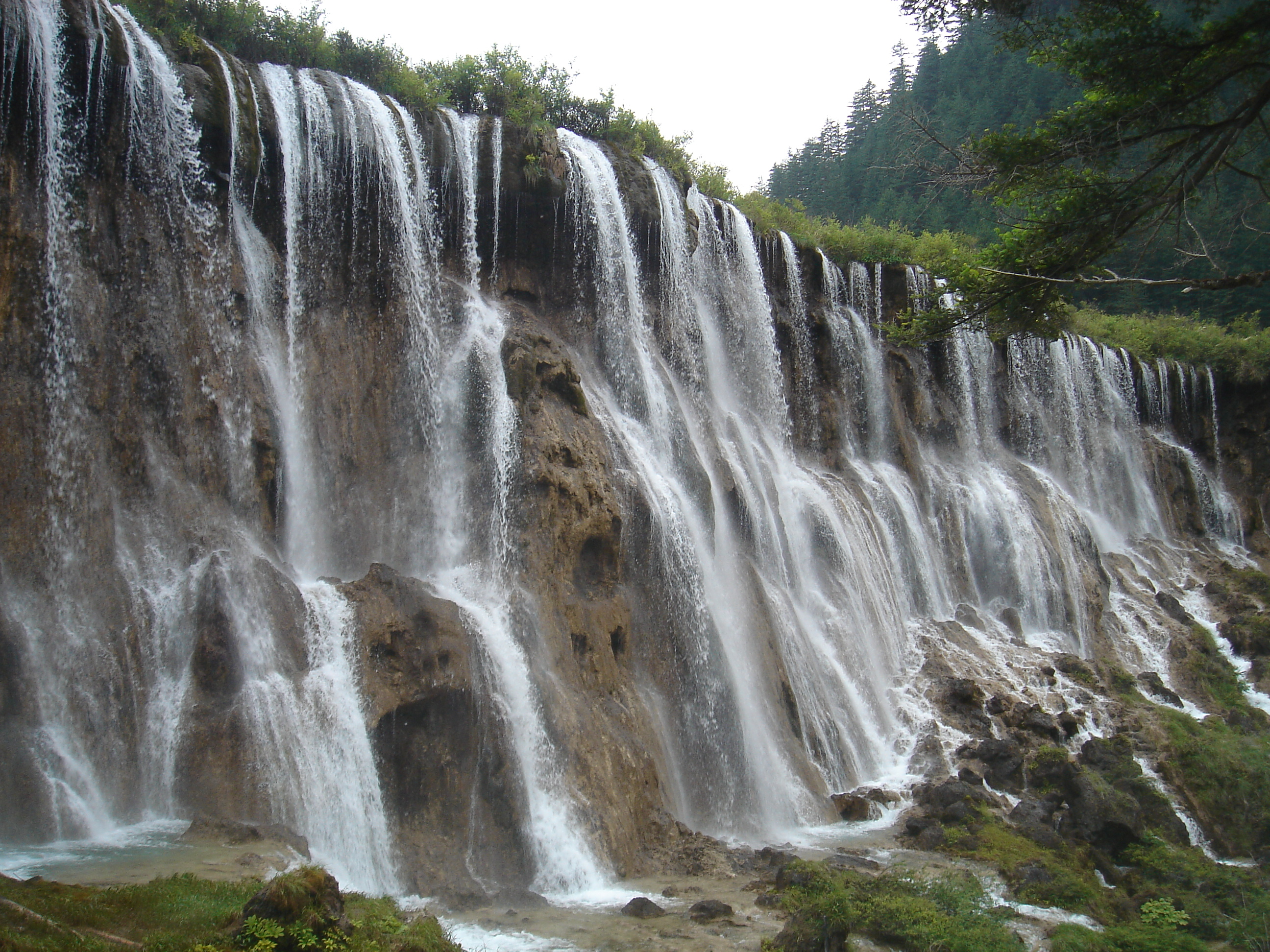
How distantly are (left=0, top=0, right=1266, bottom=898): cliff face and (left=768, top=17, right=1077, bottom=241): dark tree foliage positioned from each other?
91.5 ft

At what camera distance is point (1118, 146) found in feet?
28.5

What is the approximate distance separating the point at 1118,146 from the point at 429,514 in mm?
11309

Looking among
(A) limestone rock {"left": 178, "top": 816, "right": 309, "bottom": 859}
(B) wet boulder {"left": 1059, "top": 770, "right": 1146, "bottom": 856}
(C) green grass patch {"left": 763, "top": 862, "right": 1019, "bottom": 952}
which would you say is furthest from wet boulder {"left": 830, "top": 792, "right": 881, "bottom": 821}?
(A) limestone rock {"left": 178, "top": 816, "right": 309, "bottom": 859}

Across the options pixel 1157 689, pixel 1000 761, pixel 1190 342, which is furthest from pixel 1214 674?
pixel 1190 342

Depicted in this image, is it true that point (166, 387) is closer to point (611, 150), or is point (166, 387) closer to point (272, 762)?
point (272, 762)

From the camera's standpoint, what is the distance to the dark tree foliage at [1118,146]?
26.3 ft

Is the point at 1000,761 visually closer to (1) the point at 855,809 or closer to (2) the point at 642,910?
(1) the point at 855,809

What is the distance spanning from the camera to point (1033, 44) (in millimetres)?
9109

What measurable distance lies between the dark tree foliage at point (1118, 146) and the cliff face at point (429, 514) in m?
7.96

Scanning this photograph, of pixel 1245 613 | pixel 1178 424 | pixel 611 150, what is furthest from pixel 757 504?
pixel 1178 424

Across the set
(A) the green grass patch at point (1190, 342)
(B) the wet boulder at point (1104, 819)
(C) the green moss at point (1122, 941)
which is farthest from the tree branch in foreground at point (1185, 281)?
(A) the green grass patch at point (1190, 342)

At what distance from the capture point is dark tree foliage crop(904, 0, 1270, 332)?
8023 mm

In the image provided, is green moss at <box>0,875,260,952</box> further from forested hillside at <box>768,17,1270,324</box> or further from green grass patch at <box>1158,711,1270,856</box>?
forested hillside at <box>768,17,1270,324</box>

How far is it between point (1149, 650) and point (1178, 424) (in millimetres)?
15433
